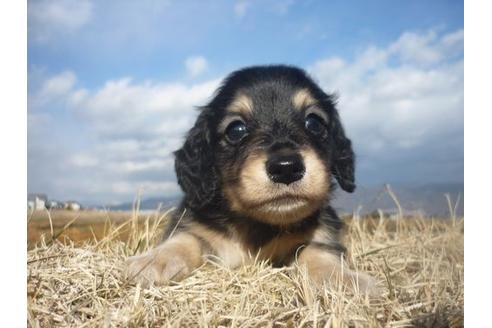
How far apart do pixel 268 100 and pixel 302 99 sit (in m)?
0.17

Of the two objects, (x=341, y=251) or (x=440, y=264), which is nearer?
(x=440, y=264)

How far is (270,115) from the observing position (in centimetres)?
248

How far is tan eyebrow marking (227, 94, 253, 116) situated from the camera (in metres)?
2.52

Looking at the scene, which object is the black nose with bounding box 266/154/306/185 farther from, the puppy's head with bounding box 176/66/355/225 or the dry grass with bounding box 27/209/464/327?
the dry grass with bounding box 27/209/464/327

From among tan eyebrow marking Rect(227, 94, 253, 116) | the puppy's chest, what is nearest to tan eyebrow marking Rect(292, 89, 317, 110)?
tan eyebrow marking Rect(227, 94, 253, 116)

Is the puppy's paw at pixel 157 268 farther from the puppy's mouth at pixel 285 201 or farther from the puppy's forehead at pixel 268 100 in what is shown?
the puppy's forehead at pixel 268 100

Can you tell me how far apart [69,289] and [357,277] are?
1.12 m

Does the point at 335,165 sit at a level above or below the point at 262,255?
above

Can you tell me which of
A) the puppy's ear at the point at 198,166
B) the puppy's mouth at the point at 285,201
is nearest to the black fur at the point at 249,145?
the puppy's ear at the point at 198,166

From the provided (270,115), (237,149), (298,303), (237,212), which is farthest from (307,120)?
(298,303)
